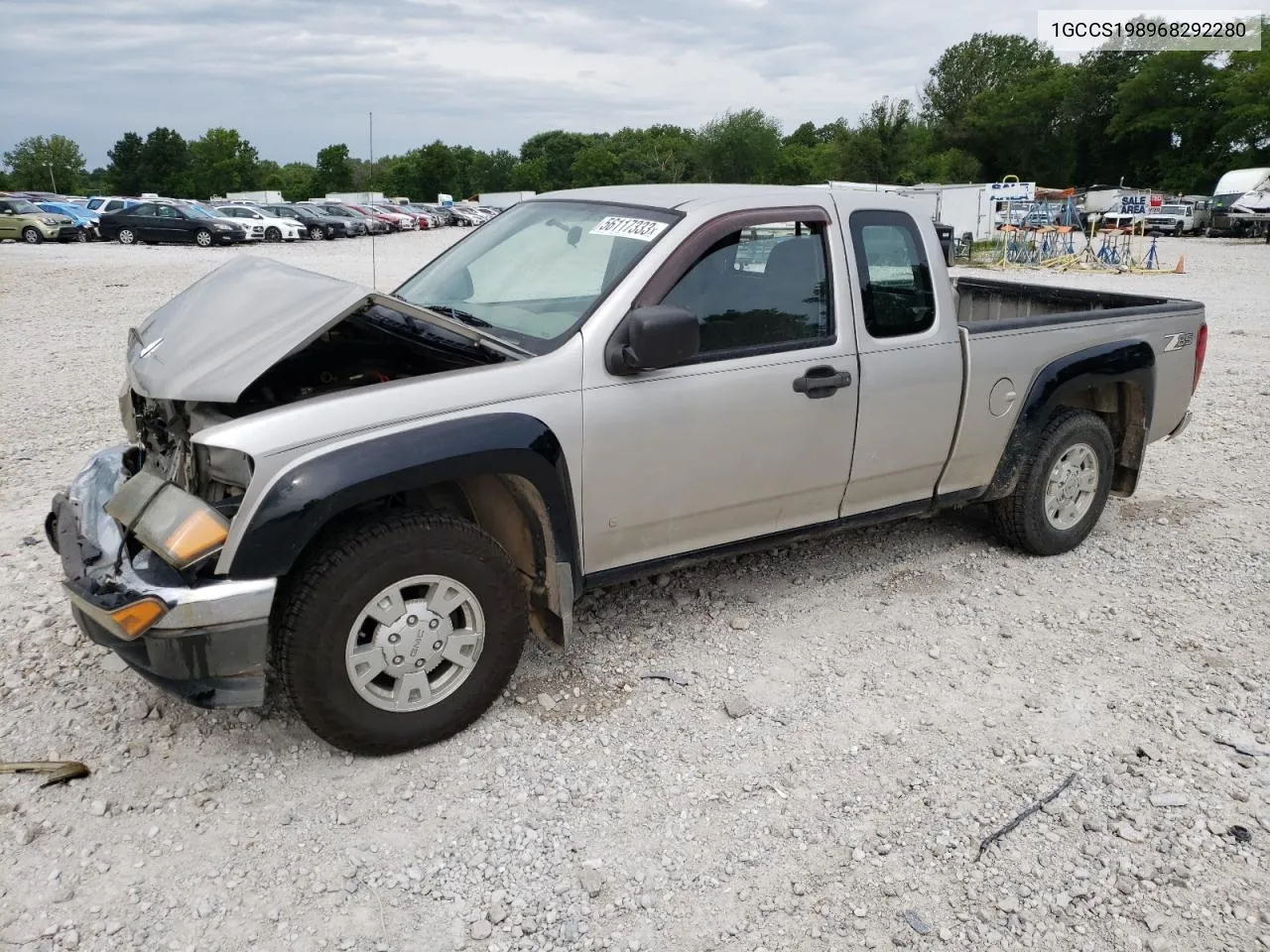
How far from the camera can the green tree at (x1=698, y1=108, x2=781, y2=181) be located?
85375 mm

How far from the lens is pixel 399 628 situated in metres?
3.17

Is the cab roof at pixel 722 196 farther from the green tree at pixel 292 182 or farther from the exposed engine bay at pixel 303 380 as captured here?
the green tree at pixel 292 182

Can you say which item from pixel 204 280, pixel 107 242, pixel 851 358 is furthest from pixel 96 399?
pixel 107 242

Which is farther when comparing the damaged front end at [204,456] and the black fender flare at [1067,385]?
the black fender flare at [1067,385]

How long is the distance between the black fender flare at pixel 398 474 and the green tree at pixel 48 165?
108394 millimetres

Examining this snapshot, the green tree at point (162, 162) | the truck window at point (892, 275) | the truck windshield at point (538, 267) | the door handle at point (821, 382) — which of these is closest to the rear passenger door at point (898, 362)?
the truck window at point (892, 275)

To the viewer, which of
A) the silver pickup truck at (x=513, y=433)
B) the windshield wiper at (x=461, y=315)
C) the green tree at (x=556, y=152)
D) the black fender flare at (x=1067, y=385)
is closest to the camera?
the silver pickup truck at (x=513, y=433)

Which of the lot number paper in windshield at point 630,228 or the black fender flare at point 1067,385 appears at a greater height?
the lot number paper in windshield at point 630,228

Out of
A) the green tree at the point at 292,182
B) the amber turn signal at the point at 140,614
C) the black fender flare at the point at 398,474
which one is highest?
the green tree at the point at 292,182

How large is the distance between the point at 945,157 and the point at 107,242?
64309 mm

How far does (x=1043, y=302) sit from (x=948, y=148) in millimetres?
89563

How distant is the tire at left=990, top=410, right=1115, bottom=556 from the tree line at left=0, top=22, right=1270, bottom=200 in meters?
62.3

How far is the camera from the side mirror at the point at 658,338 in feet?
10.8

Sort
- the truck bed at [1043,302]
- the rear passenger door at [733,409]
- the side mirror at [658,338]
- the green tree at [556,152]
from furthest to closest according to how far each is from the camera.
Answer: the green tree at [556,152]
the truck bed at [1043,302]
the rear passenger door at [733,409]
the side mirror at [658,338]
